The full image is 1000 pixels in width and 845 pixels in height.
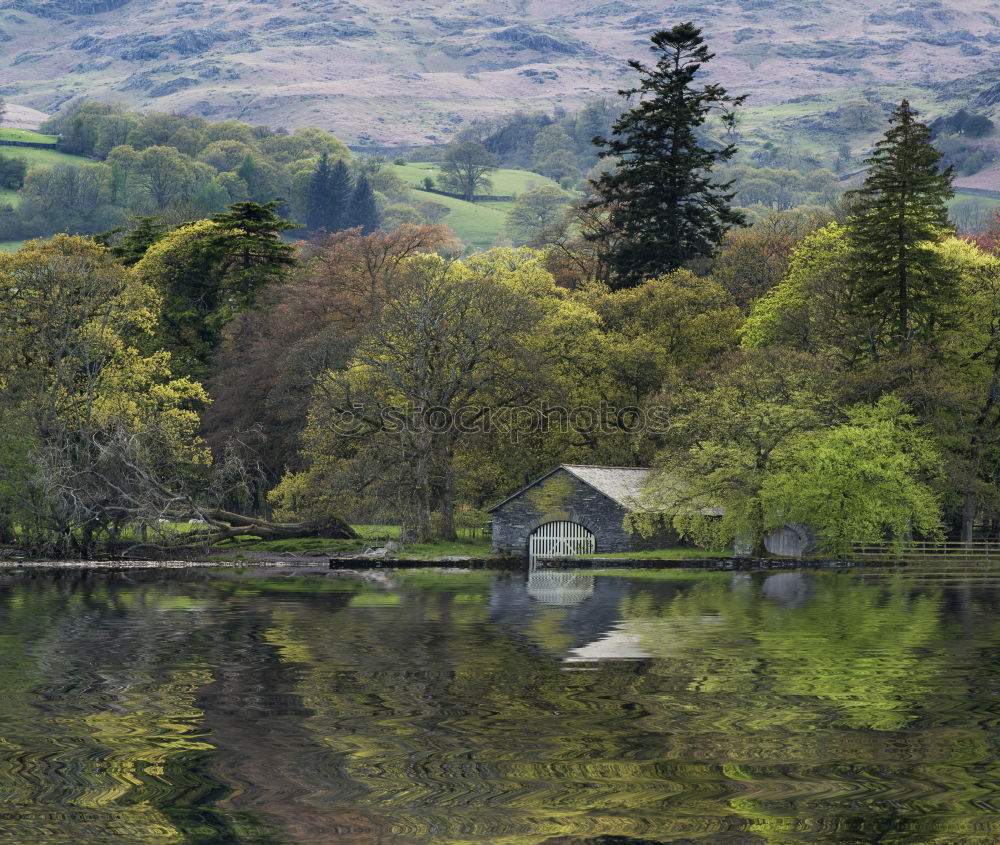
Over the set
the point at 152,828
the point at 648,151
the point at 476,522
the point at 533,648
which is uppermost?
the point at 648,151

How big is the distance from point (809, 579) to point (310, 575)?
20.7 metres

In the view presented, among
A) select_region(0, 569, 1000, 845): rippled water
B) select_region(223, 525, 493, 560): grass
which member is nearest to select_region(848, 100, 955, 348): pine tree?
select_region(223, 525, 493, 560): grass

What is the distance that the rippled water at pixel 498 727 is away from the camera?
14781mm

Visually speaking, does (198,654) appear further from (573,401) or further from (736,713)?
(573,401)

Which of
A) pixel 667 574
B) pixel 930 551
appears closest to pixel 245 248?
pixel 667 574

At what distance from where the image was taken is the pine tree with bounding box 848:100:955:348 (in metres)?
69.2

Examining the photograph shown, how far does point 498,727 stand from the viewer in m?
19.9

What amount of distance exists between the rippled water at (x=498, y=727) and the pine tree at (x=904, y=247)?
33.2 m

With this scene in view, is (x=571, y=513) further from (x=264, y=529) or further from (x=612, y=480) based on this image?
(x=264, y=529)

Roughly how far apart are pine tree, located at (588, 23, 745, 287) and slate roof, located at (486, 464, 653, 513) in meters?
23.3

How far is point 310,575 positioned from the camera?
57.8 metres

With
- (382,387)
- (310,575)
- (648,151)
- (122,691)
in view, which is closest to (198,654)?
(122,691)

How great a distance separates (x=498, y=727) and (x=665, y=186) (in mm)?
74193

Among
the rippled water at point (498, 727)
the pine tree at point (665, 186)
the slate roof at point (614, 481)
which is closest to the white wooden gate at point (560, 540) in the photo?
the slate roof at point (614, 481)
